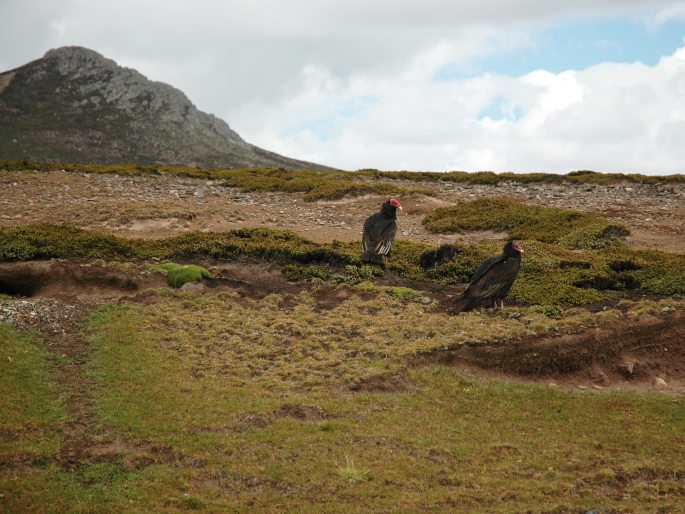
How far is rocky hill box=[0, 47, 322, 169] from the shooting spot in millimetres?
125125

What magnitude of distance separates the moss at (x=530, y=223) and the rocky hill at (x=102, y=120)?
93169mm

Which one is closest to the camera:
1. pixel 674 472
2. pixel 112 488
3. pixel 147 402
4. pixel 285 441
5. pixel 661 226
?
pixel 112 488

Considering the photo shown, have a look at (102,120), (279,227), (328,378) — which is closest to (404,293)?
(328,378)

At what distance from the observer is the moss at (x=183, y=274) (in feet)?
81.3

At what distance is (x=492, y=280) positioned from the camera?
71.8 feet

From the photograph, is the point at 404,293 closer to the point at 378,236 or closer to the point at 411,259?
the point at 378,236

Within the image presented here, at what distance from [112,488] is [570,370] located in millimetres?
11410

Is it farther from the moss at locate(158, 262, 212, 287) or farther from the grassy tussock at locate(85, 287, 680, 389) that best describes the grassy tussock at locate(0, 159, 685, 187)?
the grassy tussock at locate(85, 287, 680, 389)

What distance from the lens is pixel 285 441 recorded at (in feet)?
45.5

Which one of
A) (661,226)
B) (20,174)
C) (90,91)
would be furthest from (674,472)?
(90,91)

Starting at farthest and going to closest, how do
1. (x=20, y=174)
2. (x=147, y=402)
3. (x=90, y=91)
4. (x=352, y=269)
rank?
(x=90, y=91) < (x=20, y=174) < (x=352, y=269) < (x=147, y=402)

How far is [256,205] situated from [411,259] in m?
17.7

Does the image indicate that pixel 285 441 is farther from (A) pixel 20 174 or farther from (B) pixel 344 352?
(A) pixel 20 174

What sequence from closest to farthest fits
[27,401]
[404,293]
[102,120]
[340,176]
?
[27,401]
[404,293]
[340,176]
[102,120]
